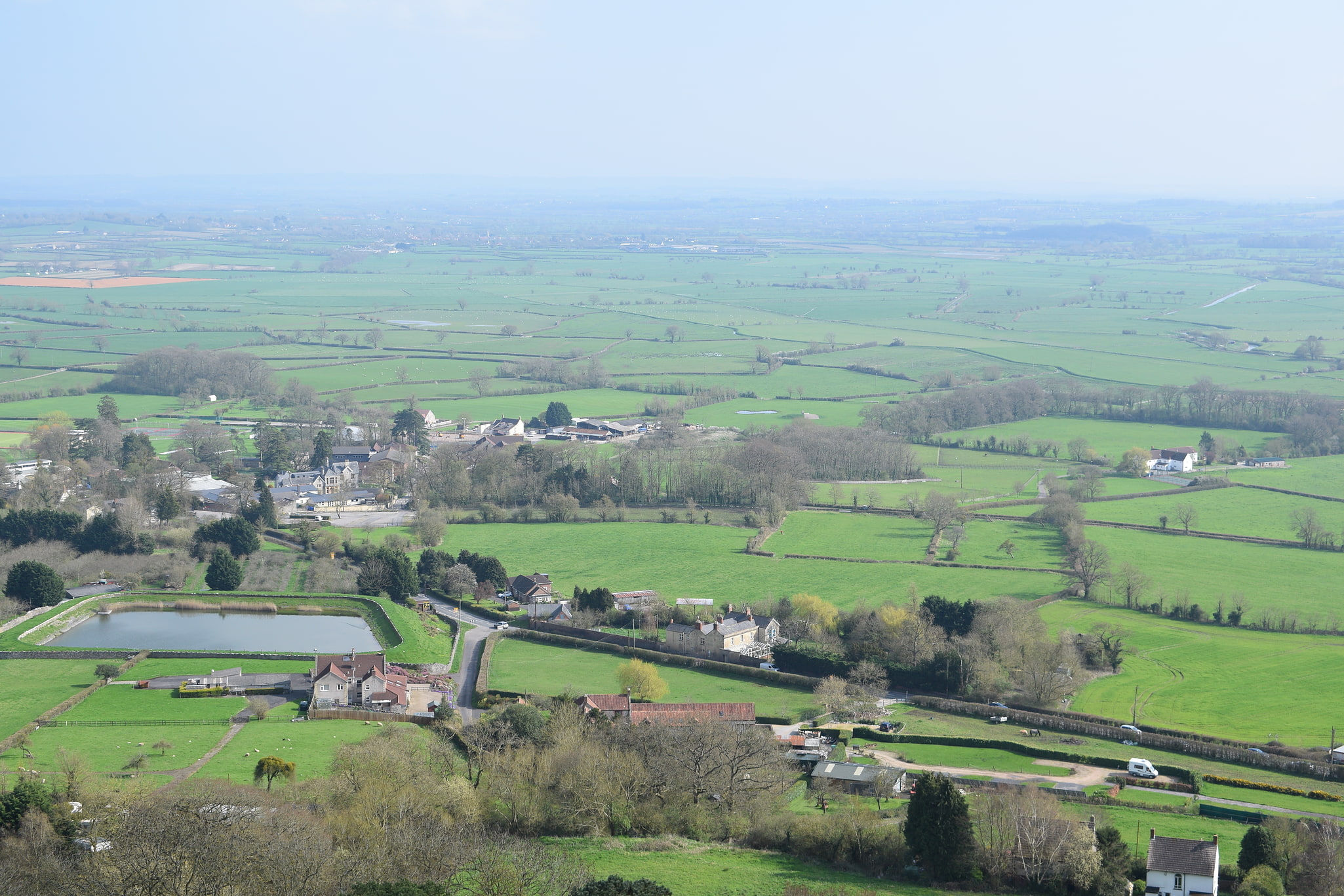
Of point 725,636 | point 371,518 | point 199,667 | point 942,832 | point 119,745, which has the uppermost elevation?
point 942,832

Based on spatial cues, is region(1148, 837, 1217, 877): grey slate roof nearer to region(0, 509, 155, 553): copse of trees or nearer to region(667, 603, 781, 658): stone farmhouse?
region(667, 603, 781, 658): stone farmhouse

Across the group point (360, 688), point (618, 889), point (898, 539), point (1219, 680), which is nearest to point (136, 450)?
point (360, 688)

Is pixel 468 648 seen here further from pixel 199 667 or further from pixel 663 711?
pixel 663 711

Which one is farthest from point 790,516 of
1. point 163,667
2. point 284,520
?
point 163,667

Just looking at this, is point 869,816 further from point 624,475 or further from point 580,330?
point 580,330

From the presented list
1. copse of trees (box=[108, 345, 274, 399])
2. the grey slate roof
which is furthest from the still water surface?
copse of trees (box=[108, 345, 274, 399])

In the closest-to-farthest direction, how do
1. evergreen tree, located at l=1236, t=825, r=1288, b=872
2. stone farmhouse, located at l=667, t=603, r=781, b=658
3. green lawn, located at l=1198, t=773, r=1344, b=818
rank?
evergreen tree, located at l=1236, t=825, r=1288, b=872, green lawn, located at l=1198, t=773, r=1344, b=818, stone farmhouse, located at l=667, t=603, r=781, b=658
